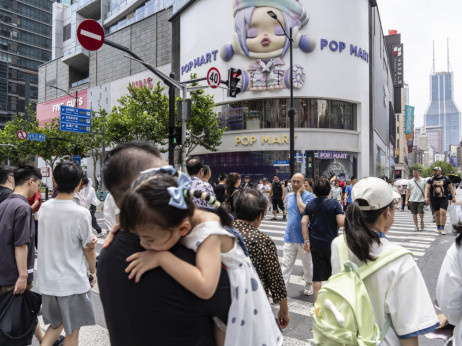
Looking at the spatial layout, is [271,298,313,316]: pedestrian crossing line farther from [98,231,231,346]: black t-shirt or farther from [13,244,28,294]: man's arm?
[98,231,231,346]: black t-shirt

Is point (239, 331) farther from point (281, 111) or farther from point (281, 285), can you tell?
point (281, 111)

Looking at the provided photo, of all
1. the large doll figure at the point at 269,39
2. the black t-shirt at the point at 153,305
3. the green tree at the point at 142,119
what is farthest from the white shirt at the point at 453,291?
the large doll figure at the point at 269,39

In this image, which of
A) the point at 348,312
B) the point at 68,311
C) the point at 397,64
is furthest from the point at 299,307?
the point at 397,64

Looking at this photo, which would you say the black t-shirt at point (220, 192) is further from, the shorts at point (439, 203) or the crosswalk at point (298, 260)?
the shorts at point (439, 203)

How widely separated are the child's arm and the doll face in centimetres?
2841

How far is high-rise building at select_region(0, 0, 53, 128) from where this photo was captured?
7344 centimetres

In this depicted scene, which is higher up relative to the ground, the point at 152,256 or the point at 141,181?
the point at 141,181

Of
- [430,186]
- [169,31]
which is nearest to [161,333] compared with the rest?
[430,186]

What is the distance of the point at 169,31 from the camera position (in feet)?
122

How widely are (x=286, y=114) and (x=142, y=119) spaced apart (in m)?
11.5

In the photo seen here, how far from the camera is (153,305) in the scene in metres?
1.18

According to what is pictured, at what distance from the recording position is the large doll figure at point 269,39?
27344mm

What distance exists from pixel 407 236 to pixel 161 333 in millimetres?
10667

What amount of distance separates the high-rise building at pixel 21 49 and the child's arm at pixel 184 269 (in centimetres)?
8650
